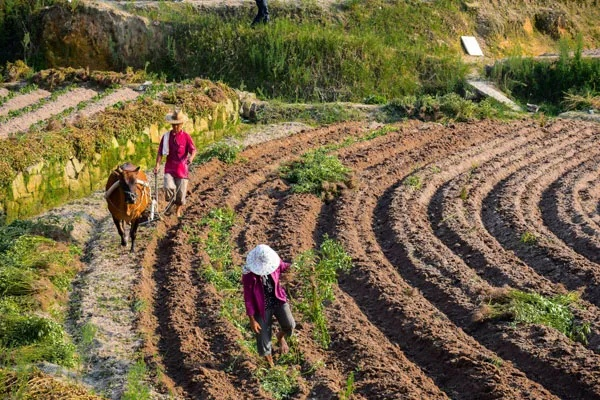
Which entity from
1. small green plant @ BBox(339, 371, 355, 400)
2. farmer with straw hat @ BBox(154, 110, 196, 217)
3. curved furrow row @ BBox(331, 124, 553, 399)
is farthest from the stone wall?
small green plant @ BBox(339, 371, 355, 400)

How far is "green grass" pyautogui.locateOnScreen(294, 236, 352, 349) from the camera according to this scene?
994cm

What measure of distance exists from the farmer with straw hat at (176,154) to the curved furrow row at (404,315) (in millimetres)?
2005

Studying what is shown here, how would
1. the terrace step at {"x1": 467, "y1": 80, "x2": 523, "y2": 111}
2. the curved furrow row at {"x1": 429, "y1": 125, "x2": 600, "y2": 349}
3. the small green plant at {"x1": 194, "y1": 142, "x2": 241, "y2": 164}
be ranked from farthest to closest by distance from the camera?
the terrace step at {"x1": 467, "y1": 80, "x2": 523, "y2": 111} < the small green plant at {"x1": 194, "y1": 142, "x2": 241, "y2": 164} < the curved furrow row at {"x1": 429, "y1": 125, "x2": 600, "y2": 349}

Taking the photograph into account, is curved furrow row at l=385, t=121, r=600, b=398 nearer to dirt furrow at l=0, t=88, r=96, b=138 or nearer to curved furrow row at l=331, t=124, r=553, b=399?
curved furrow row at l=331, t=124, r=553, b=399

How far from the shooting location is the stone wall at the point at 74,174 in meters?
13.0

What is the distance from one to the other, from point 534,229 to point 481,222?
28.4 inches

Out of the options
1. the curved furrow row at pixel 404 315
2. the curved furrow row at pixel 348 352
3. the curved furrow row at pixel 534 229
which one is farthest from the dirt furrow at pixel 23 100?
the curved furrow row at pixel 534 229

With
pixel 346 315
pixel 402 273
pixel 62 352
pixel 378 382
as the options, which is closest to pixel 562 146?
pixel 402 273

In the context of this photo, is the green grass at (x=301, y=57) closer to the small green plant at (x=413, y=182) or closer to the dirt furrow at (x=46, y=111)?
the dirt furrow at (x=46, y=111)

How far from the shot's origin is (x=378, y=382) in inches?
348

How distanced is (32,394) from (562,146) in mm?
11211

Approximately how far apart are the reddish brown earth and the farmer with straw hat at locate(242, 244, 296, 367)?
1.04ft

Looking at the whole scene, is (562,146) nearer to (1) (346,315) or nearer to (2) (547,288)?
(2) (547,288)

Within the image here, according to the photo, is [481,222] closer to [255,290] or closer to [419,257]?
[419,257]
